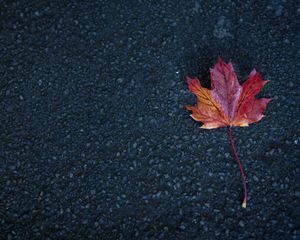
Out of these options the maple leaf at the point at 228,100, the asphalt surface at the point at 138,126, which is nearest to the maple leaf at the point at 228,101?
the maple leaf at the point at 228,100

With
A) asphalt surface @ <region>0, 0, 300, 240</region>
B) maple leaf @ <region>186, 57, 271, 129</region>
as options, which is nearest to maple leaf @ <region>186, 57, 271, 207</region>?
maple leaf @ <region>186, 57, 271, 129</region>

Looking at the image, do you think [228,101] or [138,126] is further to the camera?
[138,126]

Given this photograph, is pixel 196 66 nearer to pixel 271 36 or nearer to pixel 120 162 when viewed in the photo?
pixel 271 36

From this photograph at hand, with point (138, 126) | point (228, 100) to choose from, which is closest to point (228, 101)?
point (228, 100)

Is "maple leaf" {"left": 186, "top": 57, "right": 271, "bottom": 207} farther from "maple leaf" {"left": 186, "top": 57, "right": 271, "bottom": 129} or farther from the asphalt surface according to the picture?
the asphalt surface

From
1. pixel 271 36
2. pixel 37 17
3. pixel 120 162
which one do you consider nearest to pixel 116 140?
pixel 120 162

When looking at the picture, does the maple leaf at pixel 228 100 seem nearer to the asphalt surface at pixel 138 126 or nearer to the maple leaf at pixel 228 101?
the maple leaf at pixel 228 101

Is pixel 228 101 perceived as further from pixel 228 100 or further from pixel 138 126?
pixel 138 126

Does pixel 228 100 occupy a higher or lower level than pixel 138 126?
higher
